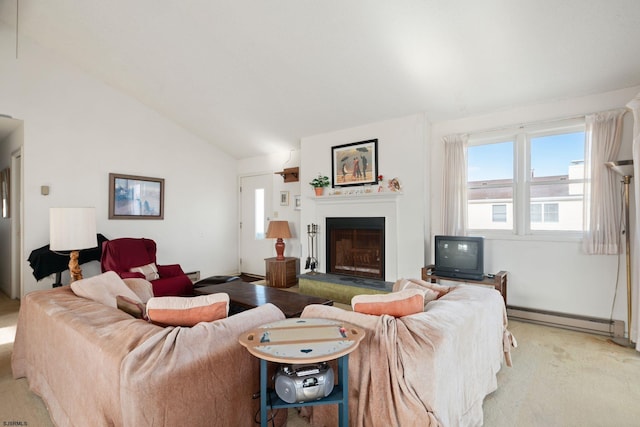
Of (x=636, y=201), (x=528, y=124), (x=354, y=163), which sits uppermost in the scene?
(x=528, y=124)

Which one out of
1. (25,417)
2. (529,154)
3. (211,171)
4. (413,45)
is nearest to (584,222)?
(529,154)

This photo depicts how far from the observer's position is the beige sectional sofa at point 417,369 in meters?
1.39

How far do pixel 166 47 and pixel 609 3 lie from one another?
429cm

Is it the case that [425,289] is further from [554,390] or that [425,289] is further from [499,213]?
[499,213]

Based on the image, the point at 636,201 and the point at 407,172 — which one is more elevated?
the point at 407,172

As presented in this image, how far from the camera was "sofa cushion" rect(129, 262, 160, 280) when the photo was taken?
3.96 metres

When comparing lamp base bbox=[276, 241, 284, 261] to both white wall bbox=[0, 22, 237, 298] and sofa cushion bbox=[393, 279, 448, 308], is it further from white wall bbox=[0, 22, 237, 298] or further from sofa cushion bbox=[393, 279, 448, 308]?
sofa cushion bbox=[393, 279, 448, 308]

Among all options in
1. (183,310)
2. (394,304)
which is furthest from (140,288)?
(394,304)

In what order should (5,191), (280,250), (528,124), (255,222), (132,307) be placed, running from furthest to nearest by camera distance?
1. (255,222)
2. (280,250)
3. (5,191)
4. (528,124)
5. (132,307)

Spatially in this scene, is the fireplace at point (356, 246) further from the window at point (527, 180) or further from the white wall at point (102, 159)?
the white wall at point (102, 159)

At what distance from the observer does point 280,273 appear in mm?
5246

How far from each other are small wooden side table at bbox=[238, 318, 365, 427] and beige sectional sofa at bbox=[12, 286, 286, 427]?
161mm

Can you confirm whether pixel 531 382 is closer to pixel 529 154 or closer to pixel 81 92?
pixel 529 154

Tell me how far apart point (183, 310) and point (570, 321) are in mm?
3885
